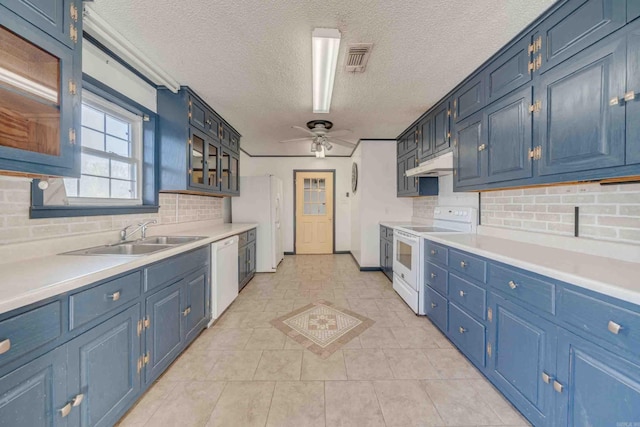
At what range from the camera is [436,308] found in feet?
8.09

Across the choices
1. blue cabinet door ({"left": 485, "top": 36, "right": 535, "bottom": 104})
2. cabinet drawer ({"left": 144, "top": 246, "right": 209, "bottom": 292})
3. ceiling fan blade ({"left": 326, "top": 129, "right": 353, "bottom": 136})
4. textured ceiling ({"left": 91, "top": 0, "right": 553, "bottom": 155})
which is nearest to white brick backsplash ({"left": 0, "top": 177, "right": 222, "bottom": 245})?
cabinet drawer ({"left": 144, "top": 246, "right": 209, "bottom": 292})

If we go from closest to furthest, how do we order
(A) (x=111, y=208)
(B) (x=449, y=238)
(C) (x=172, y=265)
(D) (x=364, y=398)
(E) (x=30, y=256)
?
1. (E) (x=30, y=256)
2. (D) (x=364, y=398)
3. (C) (x=172, y=265)
4. (A) (x=111, y=208)
5. (B) (x=449, y=238)

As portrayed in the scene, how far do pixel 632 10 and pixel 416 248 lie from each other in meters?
2.14

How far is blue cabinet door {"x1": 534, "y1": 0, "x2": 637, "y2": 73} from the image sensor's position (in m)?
1.23

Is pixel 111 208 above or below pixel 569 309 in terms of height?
above

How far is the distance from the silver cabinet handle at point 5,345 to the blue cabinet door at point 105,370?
0.82 ft

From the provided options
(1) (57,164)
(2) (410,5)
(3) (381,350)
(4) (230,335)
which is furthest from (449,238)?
(1) (57,164)

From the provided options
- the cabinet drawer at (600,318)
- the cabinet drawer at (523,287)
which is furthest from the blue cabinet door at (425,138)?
the cabinet drawer at (600,318)

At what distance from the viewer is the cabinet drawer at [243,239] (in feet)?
11.4

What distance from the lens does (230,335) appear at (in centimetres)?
238

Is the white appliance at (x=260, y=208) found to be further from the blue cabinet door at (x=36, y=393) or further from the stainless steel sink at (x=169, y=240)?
the blue cabinet door at (x=36, y=393)

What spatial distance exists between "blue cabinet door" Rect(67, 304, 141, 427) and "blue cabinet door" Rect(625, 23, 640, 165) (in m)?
2.72

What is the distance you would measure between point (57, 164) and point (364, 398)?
7.26 ft

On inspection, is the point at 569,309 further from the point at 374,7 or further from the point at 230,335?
the point at 230,335
